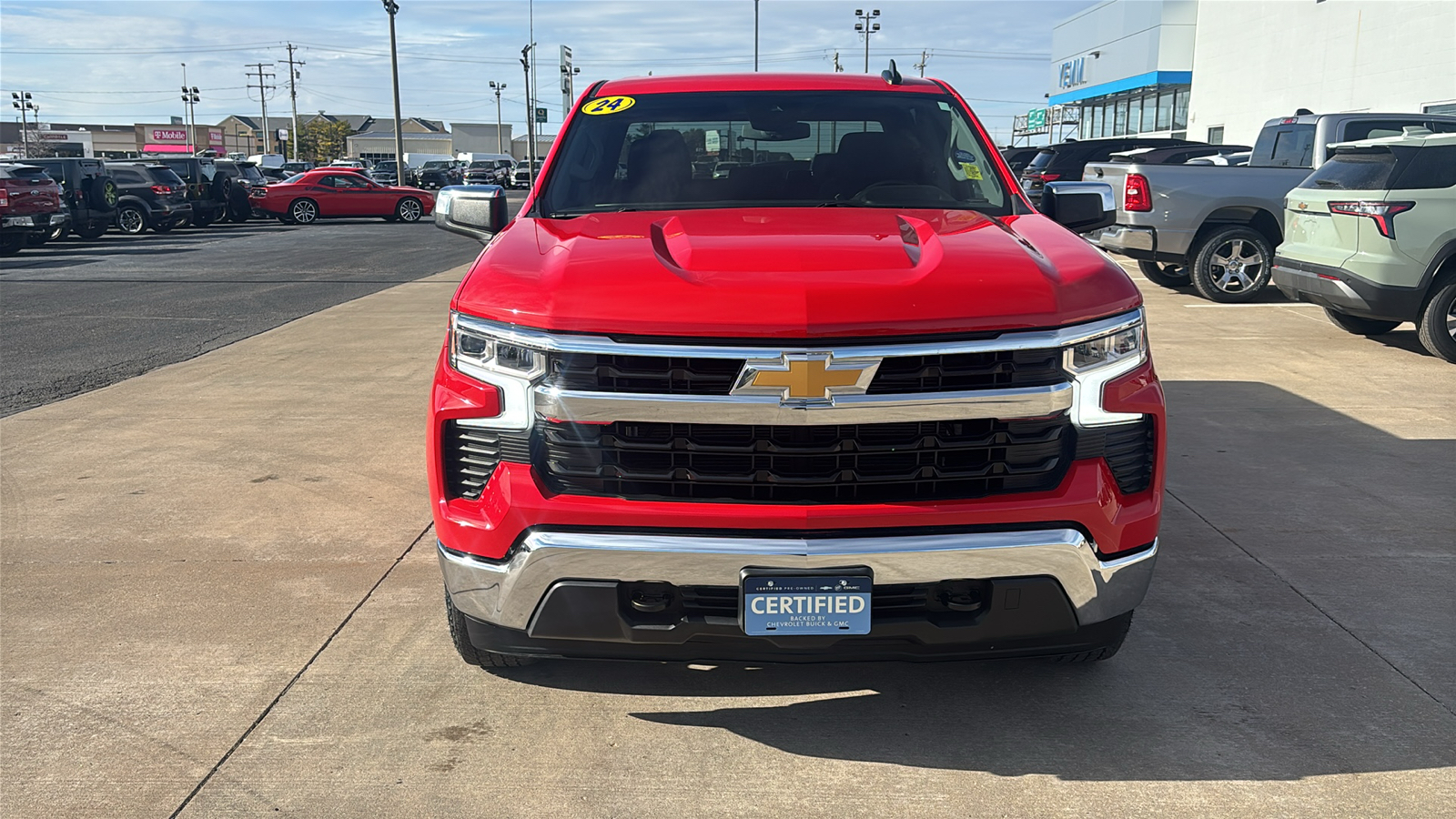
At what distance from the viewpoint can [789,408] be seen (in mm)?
2830

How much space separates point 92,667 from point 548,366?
6.60ft

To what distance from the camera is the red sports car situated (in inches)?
1314

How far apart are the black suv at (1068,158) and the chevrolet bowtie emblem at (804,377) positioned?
1537 centimetres

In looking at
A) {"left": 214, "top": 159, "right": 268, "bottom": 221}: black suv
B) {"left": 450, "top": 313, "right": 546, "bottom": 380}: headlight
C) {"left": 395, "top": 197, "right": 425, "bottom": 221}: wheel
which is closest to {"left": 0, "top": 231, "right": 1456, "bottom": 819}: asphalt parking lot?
{"left": 450, "top": 313, "right": 546, "bottom": 380}: headlight

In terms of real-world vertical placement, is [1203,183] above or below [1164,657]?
above

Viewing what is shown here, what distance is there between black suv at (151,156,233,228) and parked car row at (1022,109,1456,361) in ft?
70.4

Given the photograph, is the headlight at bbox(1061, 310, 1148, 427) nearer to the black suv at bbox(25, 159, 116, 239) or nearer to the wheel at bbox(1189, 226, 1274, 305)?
the wheel at bbox(1189, 226, 1274, 305)

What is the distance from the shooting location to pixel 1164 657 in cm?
384

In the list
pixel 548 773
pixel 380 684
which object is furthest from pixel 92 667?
pixel 548 773

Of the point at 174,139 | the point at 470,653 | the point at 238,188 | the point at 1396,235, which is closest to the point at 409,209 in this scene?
the point at 238,188

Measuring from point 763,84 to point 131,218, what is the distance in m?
26.2

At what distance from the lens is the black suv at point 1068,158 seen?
59.9ft

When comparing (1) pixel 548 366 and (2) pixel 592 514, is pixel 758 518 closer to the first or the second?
(2) pixel 592 514

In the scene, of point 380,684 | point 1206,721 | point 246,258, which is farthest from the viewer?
point 246,258
